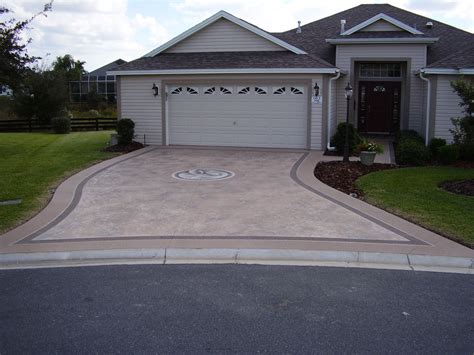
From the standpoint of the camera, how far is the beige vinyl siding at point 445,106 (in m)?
16.8

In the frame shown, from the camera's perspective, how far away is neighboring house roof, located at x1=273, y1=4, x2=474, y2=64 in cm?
2086

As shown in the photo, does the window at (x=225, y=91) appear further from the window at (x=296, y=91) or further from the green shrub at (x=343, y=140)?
the green shrub at (x=343, y=140)

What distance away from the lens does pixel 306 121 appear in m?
18.2

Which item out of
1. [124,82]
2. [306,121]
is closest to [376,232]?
[306,121]

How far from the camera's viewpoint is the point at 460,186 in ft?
38.4

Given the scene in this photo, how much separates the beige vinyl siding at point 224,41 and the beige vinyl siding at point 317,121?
7.24 feet

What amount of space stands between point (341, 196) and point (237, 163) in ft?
16.5

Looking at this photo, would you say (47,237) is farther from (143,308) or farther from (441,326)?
(441,326)

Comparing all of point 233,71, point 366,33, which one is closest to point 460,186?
point 233,71

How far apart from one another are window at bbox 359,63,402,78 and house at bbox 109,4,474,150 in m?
0.04

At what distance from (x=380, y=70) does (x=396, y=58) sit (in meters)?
1.35

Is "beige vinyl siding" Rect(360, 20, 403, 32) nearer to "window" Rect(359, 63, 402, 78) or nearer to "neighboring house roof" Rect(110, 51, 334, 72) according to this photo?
"window" Rect(359, 63, 402, 78)
